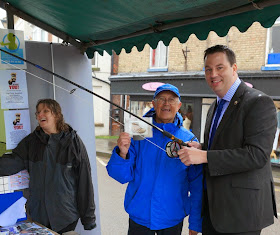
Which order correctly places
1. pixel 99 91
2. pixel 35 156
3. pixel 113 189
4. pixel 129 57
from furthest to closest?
pixel 99 91
pixel 129 57
pixel 113 189
pixel 35 156

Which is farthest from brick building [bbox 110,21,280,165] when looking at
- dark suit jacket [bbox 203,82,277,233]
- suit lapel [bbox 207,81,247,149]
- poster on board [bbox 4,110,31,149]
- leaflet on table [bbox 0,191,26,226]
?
dark suit jacket [bbox 203,82,277,233]

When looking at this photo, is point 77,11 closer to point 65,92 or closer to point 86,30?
point 86,30

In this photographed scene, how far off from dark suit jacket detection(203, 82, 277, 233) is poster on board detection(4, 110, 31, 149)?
1.95 metres

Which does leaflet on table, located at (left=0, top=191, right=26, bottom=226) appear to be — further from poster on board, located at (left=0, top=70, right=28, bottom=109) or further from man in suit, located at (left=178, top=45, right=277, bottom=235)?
man in suit, located at (left=178, top=45, right=277, bottom=235)

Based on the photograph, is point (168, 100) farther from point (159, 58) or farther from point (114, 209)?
point (159, 58)

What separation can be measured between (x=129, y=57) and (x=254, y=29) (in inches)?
228

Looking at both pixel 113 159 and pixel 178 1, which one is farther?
pixel 113 159

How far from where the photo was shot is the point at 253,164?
1804mm

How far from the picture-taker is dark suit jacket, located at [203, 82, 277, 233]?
1.80 m

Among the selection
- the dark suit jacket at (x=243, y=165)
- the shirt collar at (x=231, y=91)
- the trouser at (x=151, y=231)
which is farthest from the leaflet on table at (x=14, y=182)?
the shirt collar at (x=231, y=91)

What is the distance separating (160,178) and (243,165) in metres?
0.71

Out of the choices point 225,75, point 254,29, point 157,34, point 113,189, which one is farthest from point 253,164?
point 254,29

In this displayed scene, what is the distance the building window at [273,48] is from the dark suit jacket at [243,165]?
325 inches

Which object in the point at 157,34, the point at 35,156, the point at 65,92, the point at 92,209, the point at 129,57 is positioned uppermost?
the point at 129,57
